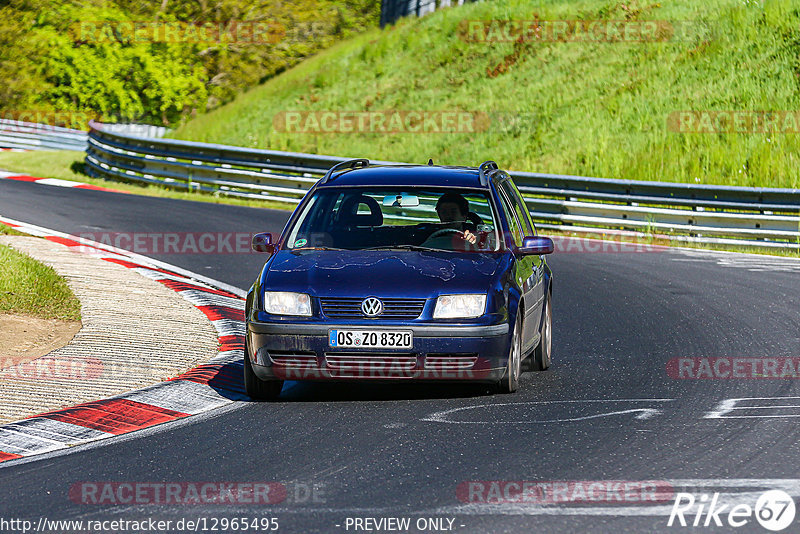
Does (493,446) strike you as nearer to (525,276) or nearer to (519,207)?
(525,276)

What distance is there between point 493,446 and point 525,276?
2.35 meters

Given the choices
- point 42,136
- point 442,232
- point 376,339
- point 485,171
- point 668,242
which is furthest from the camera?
point 42,136

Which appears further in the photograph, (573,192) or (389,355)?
(573,192)

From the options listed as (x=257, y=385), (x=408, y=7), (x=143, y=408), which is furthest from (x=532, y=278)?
(x=408, y=7)

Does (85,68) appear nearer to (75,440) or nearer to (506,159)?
(506,159)

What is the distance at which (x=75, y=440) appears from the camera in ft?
23.2

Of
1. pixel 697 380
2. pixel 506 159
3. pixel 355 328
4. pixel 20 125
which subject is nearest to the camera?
pixel 355 328

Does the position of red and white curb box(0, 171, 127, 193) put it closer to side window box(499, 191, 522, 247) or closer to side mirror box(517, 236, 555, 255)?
side window box(499, 191, 522, 247)

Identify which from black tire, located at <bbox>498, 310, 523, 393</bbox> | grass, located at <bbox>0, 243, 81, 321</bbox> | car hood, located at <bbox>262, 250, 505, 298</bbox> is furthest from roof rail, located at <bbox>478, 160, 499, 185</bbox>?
grass, located at <bbox>0, 243, 81, 321</bbox>

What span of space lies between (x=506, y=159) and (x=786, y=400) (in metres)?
21.8

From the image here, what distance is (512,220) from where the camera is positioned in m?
9.47

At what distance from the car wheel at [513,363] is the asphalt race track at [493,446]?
3.6 inches

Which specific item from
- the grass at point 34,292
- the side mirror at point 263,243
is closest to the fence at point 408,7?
the grass at point 34,292

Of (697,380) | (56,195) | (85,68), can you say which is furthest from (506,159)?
(85,68)
